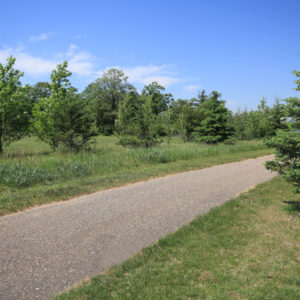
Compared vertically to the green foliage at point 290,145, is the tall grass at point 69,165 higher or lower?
lower

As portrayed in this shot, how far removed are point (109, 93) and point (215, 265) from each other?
181 ft

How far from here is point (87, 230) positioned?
4473 mm

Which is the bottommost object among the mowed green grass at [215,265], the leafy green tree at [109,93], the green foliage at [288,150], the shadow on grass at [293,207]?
the mowed green grass at [215,265]

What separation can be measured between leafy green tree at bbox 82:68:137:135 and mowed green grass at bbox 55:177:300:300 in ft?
157

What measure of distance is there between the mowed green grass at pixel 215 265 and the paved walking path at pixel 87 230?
12.7 inches

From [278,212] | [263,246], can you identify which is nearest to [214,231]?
[263,246]

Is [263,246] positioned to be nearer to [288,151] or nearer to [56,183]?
[288,151]

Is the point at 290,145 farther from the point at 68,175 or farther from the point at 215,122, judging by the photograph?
the point at 215,122

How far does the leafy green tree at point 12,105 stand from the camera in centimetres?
1405

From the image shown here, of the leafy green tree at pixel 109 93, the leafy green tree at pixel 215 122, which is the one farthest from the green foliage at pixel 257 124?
the leafy green tree at pixel 109 93

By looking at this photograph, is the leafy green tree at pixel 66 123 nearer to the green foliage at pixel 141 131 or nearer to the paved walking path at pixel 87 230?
the green foliage at pixel 141 131

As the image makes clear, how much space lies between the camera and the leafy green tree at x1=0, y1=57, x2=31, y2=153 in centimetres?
1405

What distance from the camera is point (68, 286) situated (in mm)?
3031

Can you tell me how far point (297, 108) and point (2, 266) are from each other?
5.22m
